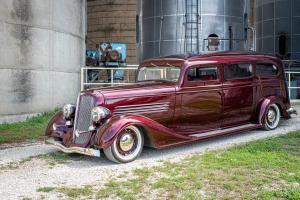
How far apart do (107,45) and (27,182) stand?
15418 mm

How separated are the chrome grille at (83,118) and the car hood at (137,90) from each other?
0.22m

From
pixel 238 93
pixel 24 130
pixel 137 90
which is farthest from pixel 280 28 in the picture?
Answer: pixel 137 90

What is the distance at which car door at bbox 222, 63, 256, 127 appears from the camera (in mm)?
8195

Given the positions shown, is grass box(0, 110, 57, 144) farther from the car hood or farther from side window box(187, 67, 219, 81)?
side window box(187, 67, 219, 81)

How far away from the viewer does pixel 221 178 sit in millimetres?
5371

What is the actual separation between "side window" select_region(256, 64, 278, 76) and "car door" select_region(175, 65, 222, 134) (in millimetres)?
1442

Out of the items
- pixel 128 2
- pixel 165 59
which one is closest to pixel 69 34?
pixel 165 59

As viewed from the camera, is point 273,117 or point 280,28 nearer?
point 273,117

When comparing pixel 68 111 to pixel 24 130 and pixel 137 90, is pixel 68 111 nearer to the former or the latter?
pixel 137 90

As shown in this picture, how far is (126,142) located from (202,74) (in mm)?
2261

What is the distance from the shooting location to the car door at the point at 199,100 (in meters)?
7.43

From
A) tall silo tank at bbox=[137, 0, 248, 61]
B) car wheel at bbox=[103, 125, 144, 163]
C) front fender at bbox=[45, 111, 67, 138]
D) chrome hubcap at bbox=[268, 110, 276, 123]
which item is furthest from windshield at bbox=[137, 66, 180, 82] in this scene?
tall silo tank at bbox=[137, 0, 248, 61]

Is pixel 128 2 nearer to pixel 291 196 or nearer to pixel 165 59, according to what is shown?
pixel 165 59

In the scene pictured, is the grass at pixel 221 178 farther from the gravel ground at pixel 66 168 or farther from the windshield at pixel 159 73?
the windshield at pixel 159 73
